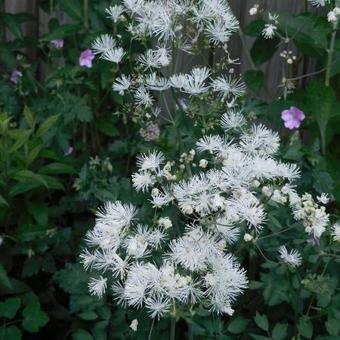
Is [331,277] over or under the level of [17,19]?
under

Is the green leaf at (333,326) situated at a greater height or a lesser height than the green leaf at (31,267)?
greater

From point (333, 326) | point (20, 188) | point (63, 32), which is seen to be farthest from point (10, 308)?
point (63, 32)

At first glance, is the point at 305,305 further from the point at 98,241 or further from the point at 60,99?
the point at 60,99

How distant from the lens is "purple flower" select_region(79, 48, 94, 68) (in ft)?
11.0

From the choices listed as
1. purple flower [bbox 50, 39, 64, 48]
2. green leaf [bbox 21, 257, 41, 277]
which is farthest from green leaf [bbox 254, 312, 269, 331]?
purple flower [bbox 50, 39, 64, 48]

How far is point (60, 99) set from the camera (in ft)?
10.6

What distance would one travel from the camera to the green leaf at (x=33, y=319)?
243cm

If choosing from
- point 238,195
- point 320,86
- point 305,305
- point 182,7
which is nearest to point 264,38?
point 320,86

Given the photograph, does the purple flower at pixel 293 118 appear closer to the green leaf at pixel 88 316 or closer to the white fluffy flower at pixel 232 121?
the white fluffy flower at pixel 232 121

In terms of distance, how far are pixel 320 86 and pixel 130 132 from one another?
0.91 m

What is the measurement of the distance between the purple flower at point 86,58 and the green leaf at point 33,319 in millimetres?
1233

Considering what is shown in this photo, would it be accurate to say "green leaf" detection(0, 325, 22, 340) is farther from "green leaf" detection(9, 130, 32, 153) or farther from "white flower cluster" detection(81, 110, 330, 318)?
"green leaf" detection(9, 130, 32, 153)

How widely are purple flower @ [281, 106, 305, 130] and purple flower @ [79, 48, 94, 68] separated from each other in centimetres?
84

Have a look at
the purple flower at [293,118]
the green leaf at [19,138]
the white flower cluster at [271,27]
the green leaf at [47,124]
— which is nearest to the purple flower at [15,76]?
the green leaf at [47,124]
